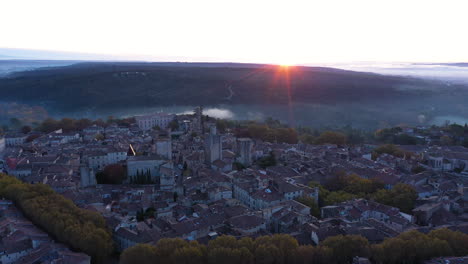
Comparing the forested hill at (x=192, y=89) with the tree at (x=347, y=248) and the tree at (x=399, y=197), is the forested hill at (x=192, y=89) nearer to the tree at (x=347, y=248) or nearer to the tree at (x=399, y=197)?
the tree at (x=399, y=197)

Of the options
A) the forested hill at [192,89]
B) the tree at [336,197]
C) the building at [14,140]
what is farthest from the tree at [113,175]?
the forested hill at [192,89]

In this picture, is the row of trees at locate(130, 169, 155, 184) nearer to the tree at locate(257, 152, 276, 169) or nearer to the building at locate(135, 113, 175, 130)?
the tree at locate(257, 152, 276, 169)

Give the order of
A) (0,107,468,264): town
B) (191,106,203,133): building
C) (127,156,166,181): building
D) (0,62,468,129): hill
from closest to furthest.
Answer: (0,107,468,264): town → (127,156,166,181): building → (191,106,203,133): building → (0,62,468,129): hill

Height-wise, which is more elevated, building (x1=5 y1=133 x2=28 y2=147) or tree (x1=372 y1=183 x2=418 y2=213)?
tree (x1=372 y1=183 x2=418 y2=213)

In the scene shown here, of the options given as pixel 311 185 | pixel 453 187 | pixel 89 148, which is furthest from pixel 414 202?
pixel 89 148

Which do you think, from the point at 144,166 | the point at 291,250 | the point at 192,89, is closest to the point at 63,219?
the point at 144,166

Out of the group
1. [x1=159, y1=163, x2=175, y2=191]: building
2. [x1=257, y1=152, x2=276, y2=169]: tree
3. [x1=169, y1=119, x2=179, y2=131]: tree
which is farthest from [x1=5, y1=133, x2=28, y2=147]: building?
[x1=257, y1=152, x2=276, y2=169]: tree
